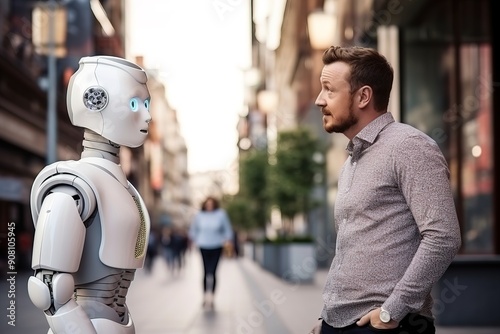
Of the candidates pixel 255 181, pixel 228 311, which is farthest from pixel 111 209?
pixel 255 181

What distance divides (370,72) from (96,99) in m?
1.04

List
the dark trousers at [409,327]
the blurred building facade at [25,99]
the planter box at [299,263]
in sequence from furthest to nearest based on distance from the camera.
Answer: the blurred building facade at [25,99] < the planter box at [299,263] < the dark trousers at [409,327]

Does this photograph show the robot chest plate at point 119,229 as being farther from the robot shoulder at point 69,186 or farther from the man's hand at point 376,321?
the man's hand at point 376,321

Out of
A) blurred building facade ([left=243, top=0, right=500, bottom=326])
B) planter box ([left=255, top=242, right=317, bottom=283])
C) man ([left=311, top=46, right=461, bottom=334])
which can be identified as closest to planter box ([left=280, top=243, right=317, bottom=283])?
planter box ([left=255, top=242, right=317, bottom=283])

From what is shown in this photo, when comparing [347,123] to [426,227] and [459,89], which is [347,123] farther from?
[459,89]

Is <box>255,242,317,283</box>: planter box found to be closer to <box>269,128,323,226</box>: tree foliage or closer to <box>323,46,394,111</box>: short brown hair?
<box>269,128,323,226</box>: tree foliage

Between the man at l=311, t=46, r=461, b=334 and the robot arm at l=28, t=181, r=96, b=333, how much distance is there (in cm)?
90

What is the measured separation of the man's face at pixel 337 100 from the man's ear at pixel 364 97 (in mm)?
32

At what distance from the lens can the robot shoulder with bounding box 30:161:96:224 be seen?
124 inches

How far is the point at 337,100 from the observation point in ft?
10.1

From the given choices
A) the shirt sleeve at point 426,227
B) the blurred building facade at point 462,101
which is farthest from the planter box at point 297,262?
the shirt sleeve at point 426,227

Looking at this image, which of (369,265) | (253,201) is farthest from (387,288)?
(253,201)

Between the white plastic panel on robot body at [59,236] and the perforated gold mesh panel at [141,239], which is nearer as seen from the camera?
the white plastic panel on robot body at [59,236]

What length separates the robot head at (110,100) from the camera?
3.31m
